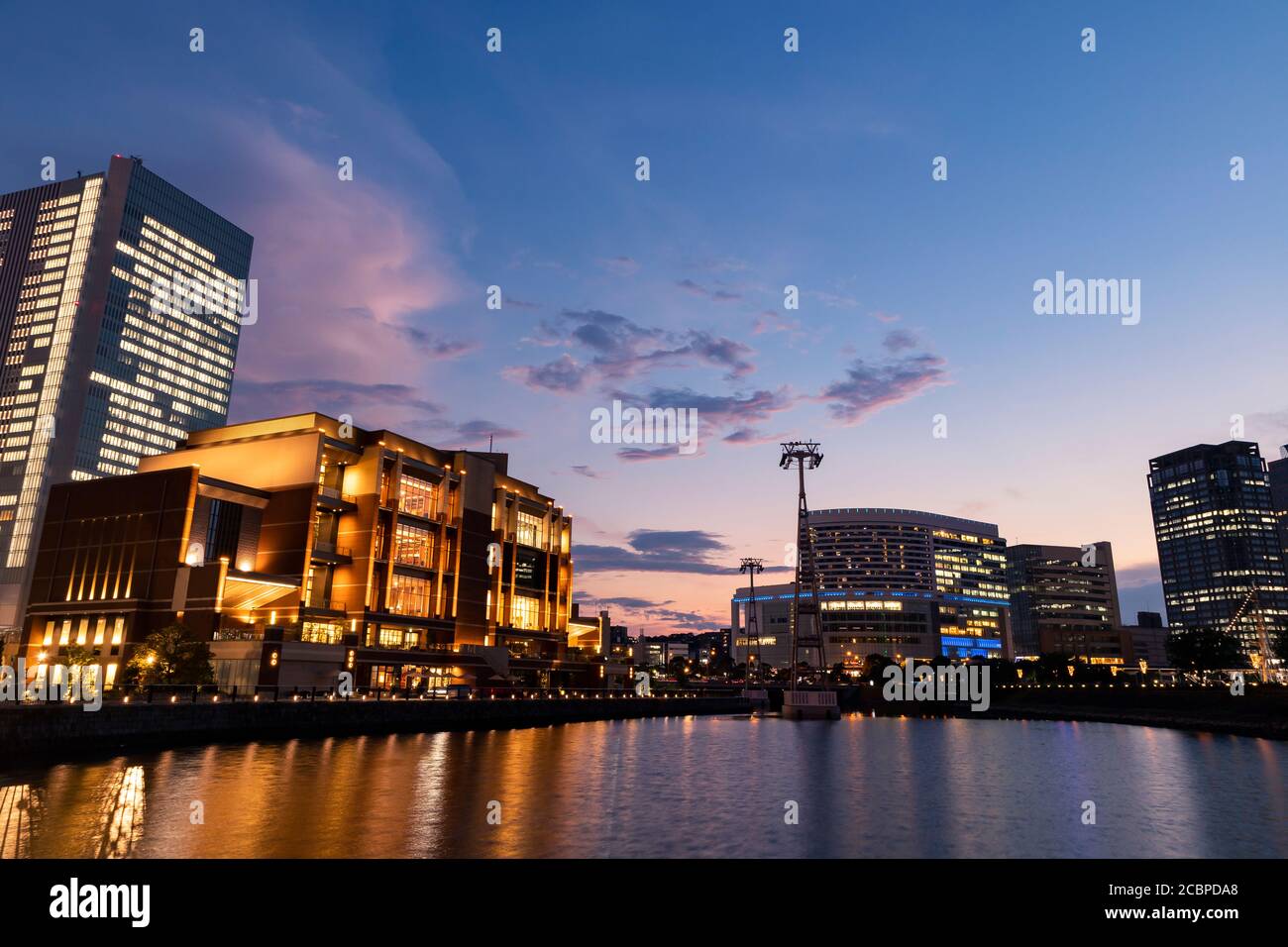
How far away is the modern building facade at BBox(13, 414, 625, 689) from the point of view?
294 ft

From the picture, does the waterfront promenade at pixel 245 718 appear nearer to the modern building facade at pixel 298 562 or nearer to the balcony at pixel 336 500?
the modern building facade at pixel 298 562

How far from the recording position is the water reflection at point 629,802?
24.9 m

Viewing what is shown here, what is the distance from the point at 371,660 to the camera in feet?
325

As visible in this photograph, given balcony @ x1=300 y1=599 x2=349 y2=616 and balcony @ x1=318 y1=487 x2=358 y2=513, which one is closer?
balcony @ x1=300 y1=599 x2=349 y2=616

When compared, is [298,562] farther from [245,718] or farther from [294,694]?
[245,718]

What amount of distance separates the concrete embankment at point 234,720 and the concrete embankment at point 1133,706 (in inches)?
2978

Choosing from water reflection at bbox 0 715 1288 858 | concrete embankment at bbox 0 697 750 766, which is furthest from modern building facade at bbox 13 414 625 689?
water reflection at bbox 0 715 1288 858

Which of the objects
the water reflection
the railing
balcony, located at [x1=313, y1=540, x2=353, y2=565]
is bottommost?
the water reflection

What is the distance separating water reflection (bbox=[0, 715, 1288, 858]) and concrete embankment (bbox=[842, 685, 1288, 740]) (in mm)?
36245

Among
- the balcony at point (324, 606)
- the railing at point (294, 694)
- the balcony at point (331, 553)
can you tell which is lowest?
the railing at point (294, 694)

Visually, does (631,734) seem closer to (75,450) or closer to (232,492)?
(232,492)

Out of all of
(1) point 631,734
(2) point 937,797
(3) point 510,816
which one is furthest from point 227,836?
(1) point 631,734

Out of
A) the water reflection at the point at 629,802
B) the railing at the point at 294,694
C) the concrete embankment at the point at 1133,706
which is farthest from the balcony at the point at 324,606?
the concrete embankment at the point at 1133,706

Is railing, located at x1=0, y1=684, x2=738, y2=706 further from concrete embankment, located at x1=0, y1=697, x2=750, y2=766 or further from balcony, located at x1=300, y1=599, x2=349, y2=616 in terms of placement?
balcony, located at x1=300, y1=599, x2=349, y2=616
